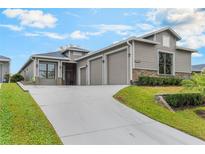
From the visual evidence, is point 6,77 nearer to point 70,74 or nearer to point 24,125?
point 70,74

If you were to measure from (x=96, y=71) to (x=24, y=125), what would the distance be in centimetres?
1349

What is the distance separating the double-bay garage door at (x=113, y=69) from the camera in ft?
52.0

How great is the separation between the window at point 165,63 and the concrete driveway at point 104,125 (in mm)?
9018

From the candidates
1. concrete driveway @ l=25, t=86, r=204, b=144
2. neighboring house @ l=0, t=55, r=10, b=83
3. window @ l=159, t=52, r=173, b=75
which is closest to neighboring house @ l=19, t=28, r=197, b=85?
window @ l=159, t=52, r=173, b=75

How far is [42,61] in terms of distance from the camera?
827 inches

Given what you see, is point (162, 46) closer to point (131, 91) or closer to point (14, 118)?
point (131, 91)

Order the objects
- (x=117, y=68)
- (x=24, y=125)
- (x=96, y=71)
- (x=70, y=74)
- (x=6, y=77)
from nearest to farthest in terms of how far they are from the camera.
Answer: (x=24, y=125), (x=117, y=68), (x=96, y=71), (x=6, y=77), (x=70, y=74)

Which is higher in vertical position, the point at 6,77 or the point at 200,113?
the point at 6,77

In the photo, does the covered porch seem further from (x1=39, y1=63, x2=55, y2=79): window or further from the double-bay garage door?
the double-bay garage door

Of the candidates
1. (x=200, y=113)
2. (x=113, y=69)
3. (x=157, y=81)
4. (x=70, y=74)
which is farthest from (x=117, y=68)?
(x=70, y=74)

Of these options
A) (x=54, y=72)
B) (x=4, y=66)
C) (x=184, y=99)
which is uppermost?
(x=4, y=66)

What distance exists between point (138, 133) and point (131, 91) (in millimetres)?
5337

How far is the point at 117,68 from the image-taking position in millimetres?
16516
